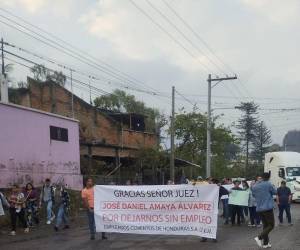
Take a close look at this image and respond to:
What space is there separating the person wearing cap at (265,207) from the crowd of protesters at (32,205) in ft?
24.8

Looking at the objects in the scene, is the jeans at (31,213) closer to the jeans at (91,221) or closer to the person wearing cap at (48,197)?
the person wearing cap at (48,197)

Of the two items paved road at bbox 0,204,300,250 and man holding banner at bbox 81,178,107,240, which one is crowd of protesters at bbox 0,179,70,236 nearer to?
paved road at bbox 0,204,300,250

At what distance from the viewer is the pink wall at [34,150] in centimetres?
2350

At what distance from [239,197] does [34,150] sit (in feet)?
32.5

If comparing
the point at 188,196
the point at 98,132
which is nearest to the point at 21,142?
the point at 188,196

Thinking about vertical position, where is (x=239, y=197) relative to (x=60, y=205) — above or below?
above

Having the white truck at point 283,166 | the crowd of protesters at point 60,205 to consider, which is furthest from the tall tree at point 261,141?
the crowd of protesters at point 60,205

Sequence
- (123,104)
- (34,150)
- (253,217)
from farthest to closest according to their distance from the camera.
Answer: (123,104), (34,150), (253,217)

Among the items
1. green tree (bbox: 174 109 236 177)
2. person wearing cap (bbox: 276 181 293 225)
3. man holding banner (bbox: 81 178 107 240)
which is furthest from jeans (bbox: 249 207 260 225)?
green tree (bbox: 174 109 236 177)

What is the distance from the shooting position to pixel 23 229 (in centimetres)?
1944

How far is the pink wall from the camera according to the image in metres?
23.5

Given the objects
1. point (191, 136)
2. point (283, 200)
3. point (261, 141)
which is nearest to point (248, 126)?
point (261, 141)

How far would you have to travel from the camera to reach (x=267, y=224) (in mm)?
13461

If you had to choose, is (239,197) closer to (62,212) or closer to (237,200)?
(237,200)
